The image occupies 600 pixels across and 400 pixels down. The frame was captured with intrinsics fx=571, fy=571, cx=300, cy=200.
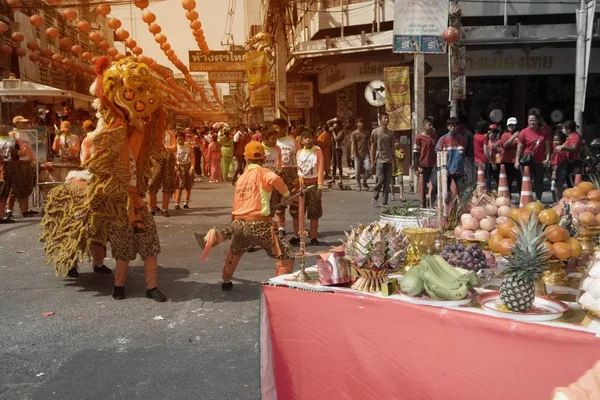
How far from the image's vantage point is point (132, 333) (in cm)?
526

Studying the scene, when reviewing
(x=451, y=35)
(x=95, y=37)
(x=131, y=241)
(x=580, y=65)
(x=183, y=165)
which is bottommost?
(x=131, y=241)

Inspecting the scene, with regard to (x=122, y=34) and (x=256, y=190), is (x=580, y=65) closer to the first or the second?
(x=256, y=190)

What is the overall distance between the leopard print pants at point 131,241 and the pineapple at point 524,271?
418cm

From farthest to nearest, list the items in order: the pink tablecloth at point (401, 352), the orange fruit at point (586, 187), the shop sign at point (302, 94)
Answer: the shop sign at point (302, 94)
the orange fruit at point (586, 187)
the pink tablecloth at point (401, 352)

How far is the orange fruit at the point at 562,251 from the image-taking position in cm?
309

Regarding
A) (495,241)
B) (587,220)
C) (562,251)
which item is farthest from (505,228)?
(587,220)

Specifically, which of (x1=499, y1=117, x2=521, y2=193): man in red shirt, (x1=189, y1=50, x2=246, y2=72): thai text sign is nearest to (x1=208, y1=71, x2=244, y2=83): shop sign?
(x1=189, y1=50, x2=246, y2=72): thai text sign

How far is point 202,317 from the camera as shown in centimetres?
570

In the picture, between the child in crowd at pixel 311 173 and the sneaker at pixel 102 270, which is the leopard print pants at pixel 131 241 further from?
the child in crowd at pixel 311 173

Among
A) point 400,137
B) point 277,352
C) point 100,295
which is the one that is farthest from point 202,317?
point 400,137

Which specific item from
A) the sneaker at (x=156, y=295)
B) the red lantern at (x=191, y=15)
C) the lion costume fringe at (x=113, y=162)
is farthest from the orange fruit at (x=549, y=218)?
the red lantern at (x=191, y=15)

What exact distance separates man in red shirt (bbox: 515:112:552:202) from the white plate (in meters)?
9.45

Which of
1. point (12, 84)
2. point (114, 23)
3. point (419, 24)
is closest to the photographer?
point (419, 24)

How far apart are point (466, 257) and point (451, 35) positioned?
34.5 ft
